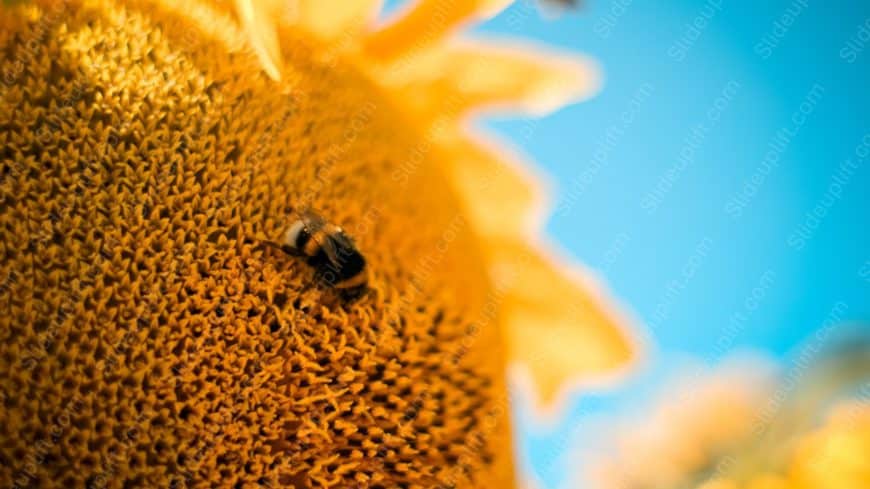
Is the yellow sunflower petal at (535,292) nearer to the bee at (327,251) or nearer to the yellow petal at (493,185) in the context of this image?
the yellow petal at (493,185)

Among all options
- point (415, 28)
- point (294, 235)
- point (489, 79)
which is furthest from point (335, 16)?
point (294, 235)

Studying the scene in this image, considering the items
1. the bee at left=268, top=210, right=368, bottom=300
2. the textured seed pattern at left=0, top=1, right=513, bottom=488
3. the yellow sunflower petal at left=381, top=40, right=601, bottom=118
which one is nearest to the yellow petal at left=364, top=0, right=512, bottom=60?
the yellow sunflower petal at left=381, top=40, right=601, bottom=118

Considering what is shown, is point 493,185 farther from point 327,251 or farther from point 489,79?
point 327,251

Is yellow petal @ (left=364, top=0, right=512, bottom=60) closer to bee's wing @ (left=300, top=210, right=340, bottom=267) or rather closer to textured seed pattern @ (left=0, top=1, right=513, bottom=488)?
textured seed pattern @ (left=0, top=1, right=513, bottom=488)

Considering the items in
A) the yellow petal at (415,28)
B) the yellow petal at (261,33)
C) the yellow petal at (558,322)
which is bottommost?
the yellow petal at (261,33)

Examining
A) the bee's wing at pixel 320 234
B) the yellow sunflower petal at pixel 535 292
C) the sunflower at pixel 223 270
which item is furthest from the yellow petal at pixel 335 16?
the bee's wing at pixel 320 234

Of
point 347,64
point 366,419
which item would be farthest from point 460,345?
A: point 347,64
